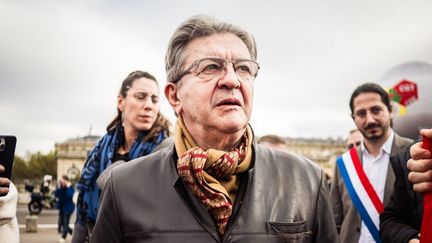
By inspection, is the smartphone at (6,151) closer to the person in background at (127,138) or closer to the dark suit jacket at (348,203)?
the person in background at (127,138)

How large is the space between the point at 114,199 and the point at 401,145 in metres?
2.90

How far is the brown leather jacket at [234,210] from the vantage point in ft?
5.49

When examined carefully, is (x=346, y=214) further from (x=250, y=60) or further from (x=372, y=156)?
(x=250, y=60)

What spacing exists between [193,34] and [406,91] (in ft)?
14.5

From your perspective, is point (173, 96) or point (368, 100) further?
point (368, 100)

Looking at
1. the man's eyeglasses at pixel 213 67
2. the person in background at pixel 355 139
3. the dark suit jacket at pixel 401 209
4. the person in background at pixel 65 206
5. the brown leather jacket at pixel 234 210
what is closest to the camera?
the brown leather jacket at pixel 234 210

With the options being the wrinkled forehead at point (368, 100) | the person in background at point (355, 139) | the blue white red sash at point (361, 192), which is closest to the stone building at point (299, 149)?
the person in background at point (355, 139)

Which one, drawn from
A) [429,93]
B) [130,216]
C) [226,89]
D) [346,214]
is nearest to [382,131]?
[346,214]

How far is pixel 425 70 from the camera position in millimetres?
5496

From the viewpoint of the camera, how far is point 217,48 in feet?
6.04

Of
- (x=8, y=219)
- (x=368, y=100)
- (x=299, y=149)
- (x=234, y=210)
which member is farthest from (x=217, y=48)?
(x=299, y=149)

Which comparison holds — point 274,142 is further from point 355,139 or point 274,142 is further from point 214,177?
point 214,177

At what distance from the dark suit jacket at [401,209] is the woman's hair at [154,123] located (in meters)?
1.80

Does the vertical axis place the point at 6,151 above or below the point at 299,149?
above
